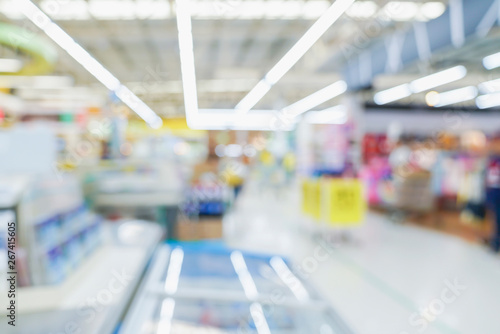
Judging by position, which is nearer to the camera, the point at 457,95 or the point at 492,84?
the point at 492,84

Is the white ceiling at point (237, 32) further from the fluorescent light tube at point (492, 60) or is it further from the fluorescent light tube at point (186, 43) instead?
the fluorescent light tube at point (492, 60)

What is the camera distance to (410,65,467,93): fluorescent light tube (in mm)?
7764

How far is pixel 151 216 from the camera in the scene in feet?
14.5

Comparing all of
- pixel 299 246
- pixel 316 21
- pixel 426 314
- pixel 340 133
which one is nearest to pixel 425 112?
pixel 340 133

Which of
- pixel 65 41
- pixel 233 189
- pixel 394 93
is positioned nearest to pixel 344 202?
pixel 233 189

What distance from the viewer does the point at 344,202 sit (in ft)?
20.6

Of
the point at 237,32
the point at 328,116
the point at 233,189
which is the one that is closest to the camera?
the point at 237,32

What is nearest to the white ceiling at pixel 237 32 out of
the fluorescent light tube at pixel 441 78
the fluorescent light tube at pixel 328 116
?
the fluorescent light tube at pixel 441 78

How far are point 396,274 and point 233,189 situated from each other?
6.32 metres

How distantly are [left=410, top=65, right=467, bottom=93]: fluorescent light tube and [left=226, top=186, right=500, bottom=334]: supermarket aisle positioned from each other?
3.15m

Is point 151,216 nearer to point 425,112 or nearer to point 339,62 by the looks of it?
point 339,62

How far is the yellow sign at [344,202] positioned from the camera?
6.23 meters

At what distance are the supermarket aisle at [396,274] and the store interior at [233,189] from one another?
30mm

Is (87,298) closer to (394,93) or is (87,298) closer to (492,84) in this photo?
(492,84)
